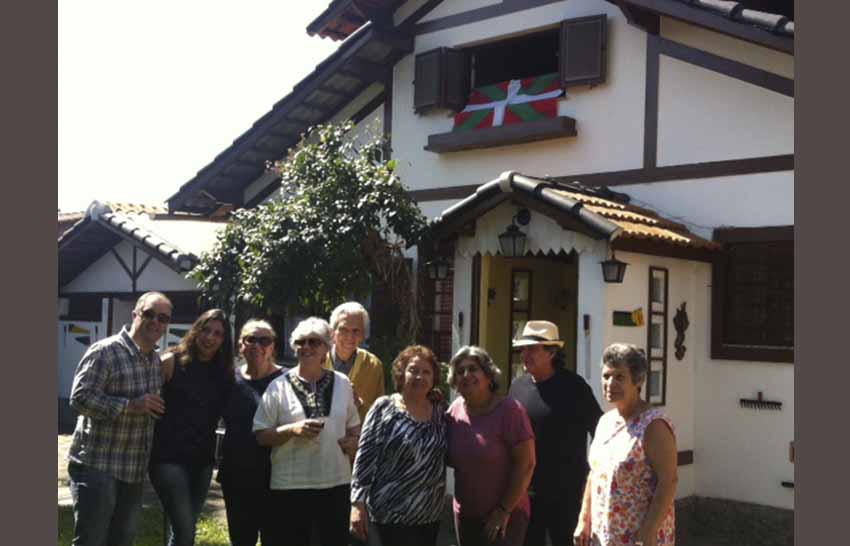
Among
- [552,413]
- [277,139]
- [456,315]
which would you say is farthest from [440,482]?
[277,139]

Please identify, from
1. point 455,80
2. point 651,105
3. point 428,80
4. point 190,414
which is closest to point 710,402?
point 651,105

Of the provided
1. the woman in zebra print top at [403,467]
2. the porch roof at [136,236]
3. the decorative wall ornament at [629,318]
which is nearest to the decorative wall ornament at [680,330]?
the decorative wall ornament at [629,318]

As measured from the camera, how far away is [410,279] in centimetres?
1065

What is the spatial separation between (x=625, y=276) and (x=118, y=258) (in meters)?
9.89

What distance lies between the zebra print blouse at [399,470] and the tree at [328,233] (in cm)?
476

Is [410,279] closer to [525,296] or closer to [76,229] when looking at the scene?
[525,296]

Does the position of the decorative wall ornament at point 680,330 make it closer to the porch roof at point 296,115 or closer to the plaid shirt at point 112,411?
the porch roof at point 296,115

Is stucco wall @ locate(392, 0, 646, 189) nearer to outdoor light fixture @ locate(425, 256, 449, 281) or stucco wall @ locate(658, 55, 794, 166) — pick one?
stucco wall @ locate(658, 55, 794, 166)

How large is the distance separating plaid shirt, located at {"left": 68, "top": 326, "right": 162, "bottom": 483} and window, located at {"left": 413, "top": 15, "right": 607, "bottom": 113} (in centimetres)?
624

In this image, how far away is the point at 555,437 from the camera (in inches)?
216

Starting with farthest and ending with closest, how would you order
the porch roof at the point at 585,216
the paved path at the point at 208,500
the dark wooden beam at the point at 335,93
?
the dark wooden beam at the point at 335,93
the paved path at the point at 208,500
the porch roof at the point at 585,216

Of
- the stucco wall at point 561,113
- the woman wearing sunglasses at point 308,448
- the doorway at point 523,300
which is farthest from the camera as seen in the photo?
the doorway at point 523,300

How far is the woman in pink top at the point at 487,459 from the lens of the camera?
15.8ft

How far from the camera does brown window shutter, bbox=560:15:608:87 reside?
32.4 feet
